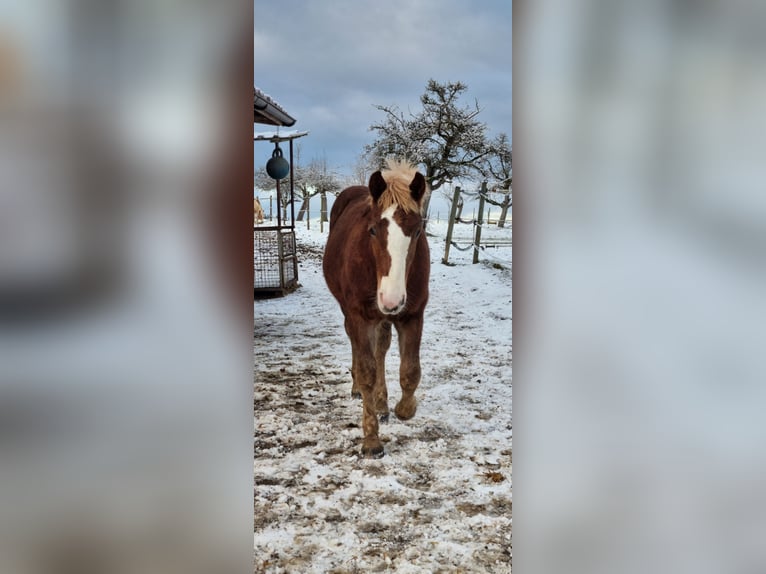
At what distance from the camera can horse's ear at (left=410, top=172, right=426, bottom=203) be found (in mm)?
1371

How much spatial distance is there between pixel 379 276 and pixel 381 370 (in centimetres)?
38

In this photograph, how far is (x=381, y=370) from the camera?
62.2 inches

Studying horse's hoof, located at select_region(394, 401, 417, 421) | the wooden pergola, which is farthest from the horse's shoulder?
horse's hoof, located at select_region(394, 401, 417, 421)

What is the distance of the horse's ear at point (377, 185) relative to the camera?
1.38 meters

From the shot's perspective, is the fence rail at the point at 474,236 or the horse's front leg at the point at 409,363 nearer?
the fence rail at the point at 474,236

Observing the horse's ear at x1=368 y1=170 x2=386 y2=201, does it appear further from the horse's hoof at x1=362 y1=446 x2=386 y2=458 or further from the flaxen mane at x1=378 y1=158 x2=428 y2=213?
the horse's hoof at x1=362 y1=446 x2=386 y2=458

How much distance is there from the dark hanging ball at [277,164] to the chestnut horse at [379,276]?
0.78 feet

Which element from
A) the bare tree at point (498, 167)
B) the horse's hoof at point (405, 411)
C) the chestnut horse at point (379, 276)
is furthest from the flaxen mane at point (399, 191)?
the horse's hoof at point (405, 411)

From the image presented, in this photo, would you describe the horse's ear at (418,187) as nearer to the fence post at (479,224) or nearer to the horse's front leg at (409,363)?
the fence post at (479,224)

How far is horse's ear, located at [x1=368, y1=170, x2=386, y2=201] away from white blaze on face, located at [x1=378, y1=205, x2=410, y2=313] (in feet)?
0.19
